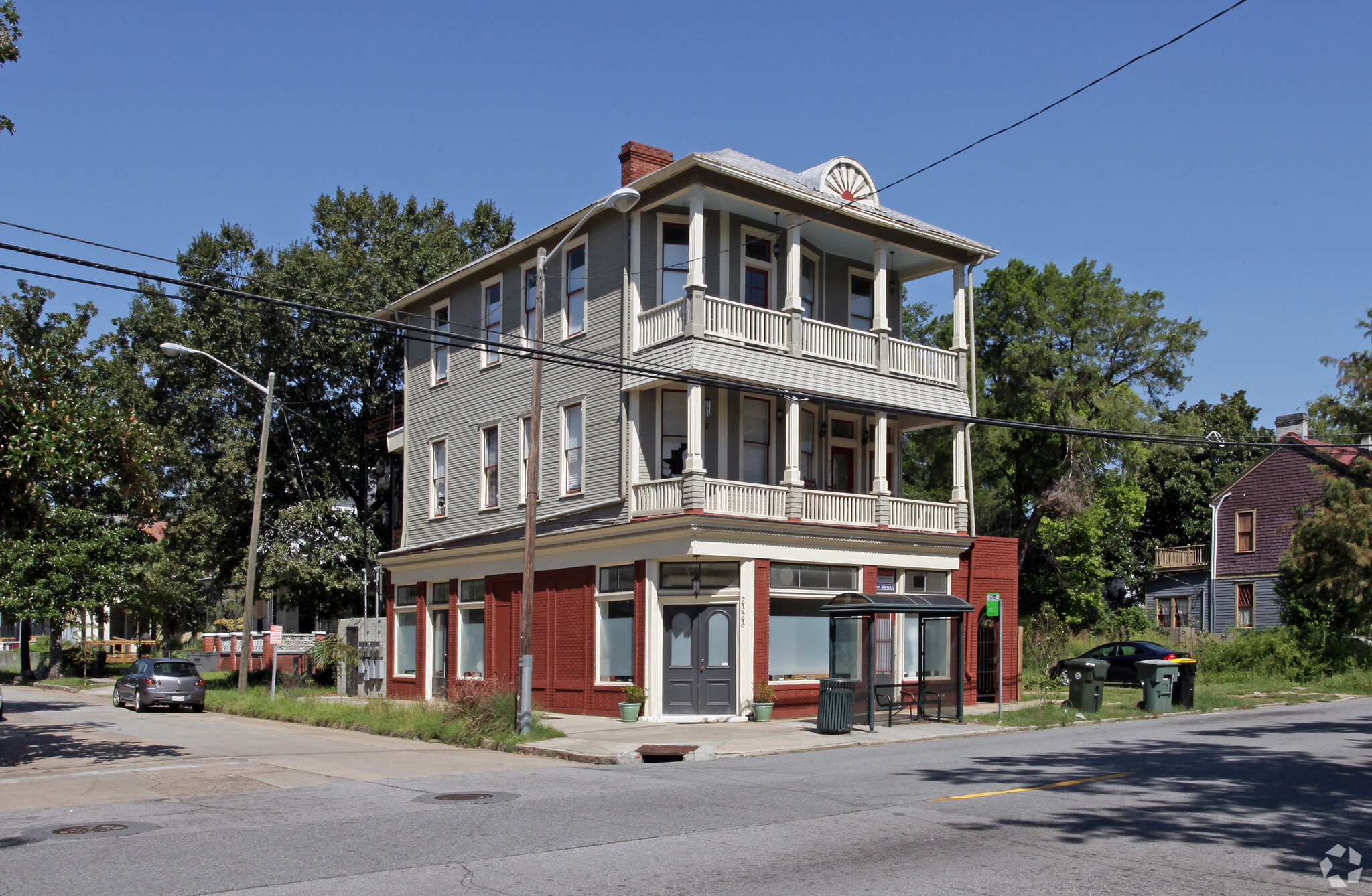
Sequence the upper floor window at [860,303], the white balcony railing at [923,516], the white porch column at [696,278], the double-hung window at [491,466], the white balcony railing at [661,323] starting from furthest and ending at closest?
1. the double-hung window at [491,466]
2. the upper floor window at [860,303]
3. the white balcony railing at [923,516]
4. the white balcony railing at [661,323]
5. the white porch column at [696,278]

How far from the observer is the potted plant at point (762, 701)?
23.8 metres

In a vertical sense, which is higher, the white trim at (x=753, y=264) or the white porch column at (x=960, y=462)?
the white trim at (x=753, y=264)

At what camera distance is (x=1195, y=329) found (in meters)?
45.4

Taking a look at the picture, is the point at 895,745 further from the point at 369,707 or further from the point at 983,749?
the point at 369,707

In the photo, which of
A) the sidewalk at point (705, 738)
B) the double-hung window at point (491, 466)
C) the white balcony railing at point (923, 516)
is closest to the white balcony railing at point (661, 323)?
the double-hung window at point (491, 466)

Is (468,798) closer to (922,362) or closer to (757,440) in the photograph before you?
(757,440)

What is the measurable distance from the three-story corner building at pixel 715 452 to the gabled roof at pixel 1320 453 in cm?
949

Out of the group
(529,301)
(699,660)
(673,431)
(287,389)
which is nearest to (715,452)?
(673,431)

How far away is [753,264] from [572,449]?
6128mm

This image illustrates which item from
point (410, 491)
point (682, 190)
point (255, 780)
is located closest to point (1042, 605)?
point (410, 491)

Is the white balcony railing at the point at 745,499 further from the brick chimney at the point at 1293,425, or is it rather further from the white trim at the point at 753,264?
the brick chimney at the point at 1293,425

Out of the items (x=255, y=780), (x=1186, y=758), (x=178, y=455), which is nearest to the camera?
(x=255, y=780)

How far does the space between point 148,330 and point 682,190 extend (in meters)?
26.2

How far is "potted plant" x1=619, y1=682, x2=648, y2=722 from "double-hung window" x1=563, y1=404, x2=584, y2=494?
5.51 meters
